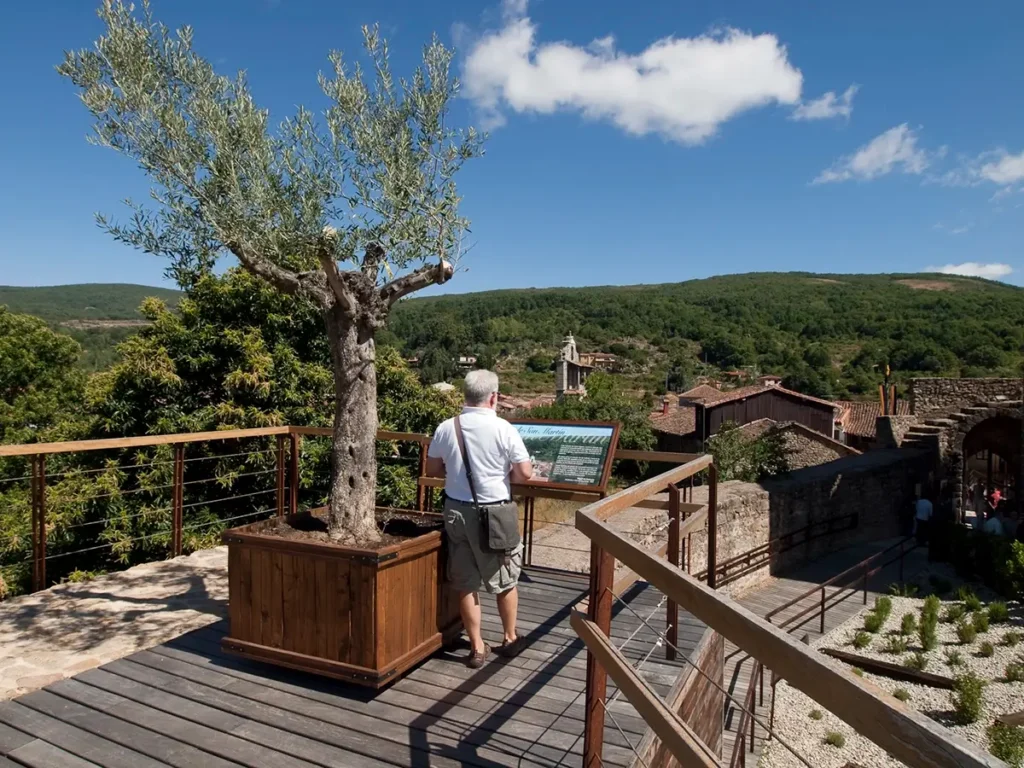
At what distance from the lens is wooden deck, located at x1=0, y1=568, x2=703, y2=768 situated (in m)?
2.81

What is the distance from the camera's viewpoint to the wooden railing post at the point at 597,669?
2541 mm

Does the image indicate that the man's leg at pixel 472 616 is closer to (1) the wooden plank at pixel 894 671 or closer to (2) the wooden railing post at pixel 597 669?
(2) the wooden railing post at pixel 597 669

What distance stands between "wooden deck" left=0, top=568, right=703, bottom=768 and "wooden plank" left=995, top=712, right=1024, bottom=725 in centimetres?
690

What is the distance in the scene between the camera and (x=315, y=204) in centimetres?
379

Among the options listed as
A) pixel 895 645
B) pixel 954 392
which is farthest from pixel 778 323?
pixel 895 645

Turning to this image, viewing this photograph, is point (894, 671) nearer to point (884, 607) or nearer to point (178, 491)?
point (884, 607)

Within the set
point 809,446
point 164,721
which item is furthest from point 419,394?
point 809,446

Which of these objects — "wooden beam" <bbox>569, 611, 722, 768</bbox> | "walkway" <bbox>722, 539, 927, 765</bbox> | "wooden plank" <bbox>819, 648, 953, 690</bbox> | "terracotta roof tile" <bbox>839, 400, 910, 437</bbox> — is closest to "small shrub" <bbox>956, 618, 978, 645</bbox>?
"wooden plank" <bbox>819, 648, 953, 690</bbox>

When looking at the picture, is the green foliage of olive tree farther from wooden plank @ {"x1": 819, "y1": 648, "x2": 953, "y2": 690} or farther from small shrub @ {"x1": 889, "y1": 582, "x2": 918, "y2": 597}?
wooden plank @ {"x1": 819, "y1": 648, "x2": 953, "y2": 690}

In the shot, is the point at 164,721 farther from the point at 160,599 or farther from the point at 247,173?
→ the point at 247,173

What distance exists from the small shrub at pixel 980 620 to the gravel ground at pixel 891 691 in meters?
0.09

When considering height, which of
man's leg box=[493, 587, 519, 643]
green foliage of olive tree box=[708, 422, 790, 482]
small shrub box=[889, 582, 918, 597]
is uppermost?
man's leg box=[493, 587, 519, 643]

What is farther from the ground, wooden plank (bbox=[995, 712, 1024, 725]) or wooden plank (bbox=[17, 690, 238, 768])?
wooden plank (bbox=[17, 690, 238, 768])

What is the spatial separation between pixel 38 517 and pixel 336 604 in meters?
3.00
